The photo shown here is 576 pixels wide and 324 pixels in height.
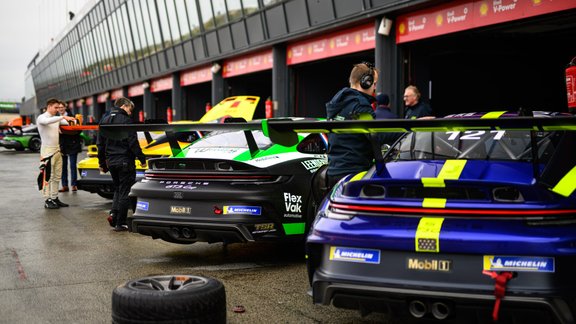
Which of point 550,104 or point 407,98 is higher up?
point 407,98

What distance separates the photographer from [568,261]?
3.45 metres

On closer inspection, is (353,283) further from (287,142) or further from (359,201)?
(287,142)

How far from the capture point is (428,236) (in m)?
3.67

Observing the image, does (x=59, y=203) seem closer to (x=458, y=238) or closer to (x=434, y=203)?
(x=434, y=203)

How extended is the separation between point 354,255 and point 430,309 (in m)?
0.52

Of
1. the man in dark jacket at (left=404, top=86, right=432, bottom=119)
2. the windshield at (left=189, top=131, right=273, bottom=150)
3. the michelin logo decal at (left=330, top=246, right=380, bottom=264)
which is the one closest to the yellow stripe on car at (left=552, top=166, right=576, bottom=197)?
the michelin logo decal at (left=330, top=246, right=380, bottom=264)

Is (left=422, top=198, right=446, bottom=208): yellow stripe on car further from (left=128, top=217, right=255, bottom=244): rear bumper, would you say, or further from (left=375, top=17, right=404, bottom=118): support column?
(left=375, top=17, right=404, bottom=118): support column

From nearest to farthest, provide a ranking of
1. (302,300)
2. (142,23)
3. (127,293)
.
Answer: (127,293) → (302,300) → (142,23)

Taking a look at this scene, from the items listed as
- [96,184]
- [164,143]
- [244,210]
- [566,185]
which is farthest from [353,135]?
[96,184]

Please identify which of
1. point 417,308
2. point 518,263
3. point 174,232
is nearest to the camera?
point 518,263

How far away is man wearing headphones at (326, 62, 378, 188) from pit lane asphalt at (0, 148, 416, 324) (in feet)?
3.50

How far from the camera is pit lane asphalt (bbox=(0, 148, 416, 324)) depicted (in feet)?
15.9

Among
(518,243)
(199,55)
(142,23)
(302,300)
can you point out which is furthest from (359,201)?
(142,23)

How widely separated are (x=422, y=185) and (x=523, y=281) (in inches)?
30.8
